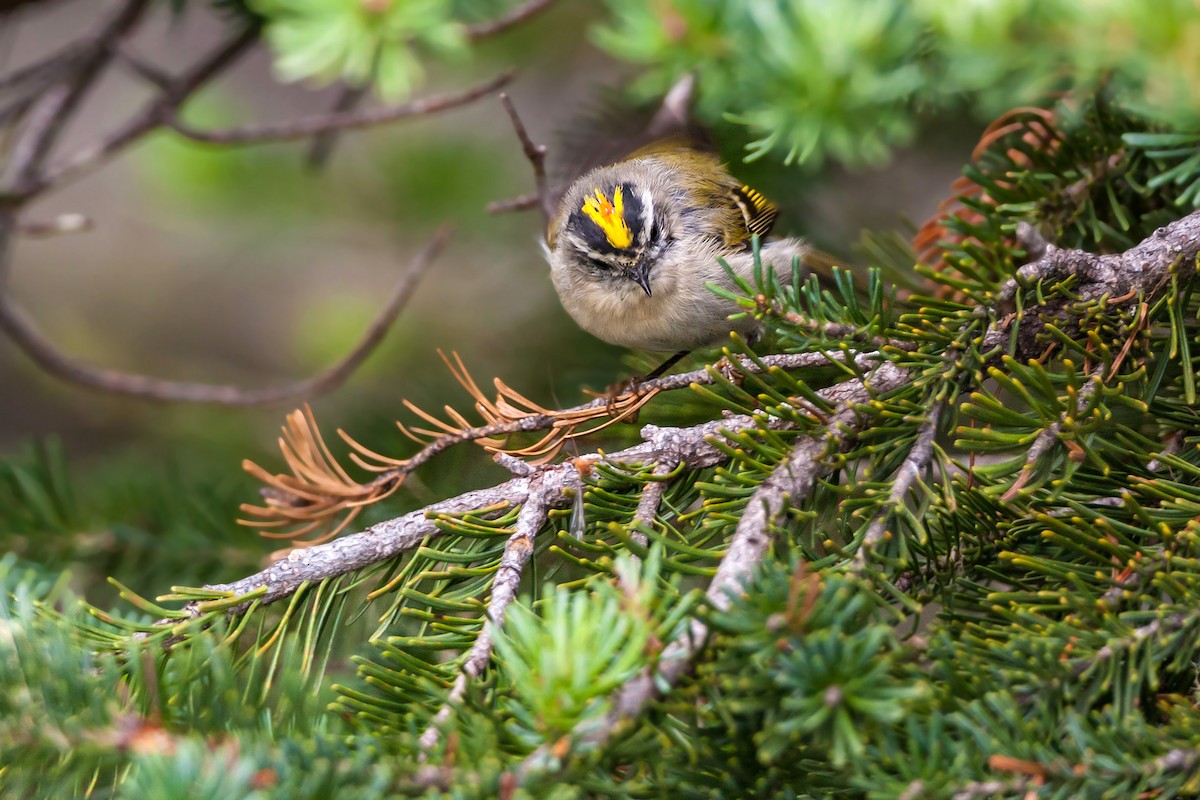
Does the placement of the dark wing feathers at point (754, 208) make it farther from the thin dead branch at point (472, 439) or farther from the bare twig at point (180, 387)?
the thin dead branch at point (472, 439)

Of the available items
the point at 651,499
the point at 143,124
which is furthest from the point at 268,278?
the point at 651,499

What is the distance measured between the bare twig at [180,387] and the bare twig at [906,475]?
1.31 metres

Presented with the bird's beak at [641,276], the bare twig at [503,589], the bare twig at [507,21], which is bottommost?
the bare twig at [503,589]

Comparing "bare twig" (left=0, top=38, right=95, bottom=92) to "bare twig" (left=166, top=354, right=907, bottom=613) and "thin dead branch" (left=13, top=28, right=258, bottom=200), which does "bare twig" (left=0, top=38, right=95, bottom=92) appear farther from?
"bare twig" (left=166, top=354, right=907, bottom=613)

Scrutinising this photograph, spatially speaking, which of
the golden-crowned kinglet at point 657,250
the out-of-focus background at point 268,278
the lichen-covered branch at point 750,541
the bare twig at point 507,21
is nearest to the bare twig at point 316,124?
the bare twig at point 507,21

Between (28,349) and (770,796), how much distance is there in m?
2.08

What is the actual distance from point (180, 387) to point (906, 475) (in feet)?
6.16

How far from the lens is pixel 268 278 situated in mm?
5301

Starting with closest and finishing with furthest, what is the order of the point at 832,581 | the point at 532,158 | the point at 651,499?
the point at 832,581 → the point at 651,499 → the point at 532,158

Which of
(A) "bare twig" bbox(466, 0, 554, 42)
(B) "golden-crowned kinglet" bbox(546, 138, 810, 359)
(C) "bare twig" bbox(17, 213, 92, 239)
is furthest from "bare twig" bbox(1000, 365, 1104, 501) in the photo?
(C) "bare twig" bbox(17, 213, 92, 239)

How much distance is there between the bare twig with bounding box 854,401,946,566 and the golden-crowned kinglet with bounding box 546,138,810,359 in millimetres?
870

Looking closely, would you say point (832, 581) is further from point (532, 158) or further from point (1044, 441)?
point (532, 158)

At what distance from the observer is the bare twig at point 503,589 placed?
2.75 feet

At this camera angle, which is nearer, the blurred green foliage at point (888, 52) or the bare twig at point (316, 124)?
the blurred green foliage at point (888, 52)
